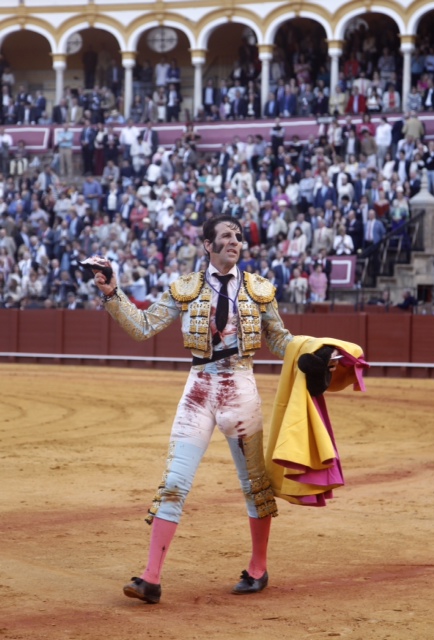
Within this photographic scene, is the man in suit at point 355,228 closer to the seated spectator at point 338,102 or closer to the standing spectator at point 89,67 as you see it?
the seated spectator at point 338,102

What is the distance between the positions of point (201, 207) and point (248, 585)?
1650 cm

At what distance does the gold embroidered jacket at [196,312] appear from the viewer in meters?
5.39

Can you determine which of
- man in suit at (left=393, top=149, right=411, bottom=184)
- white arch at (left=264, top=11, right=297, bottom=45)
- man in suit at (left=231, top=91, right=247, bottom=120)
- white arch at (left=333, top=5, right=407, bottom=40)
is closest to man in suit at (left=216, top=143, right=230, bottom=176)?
man in suit at (left=231, top=91, right=247, bottom=120)

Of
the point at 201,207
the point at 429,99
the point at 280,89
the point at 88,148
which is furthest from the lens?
the point at 280,89

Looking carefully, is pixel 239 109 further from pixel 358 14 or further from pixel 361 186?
pixel 361 186

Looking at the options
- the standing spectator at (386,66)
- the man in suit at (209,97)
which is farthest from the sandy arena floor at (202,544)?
the man in suit at (209,97)

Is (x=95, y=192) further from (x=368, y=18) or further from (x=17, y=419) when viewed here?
(x=17, y=419)

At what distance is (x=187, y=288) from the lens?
5.47 meters

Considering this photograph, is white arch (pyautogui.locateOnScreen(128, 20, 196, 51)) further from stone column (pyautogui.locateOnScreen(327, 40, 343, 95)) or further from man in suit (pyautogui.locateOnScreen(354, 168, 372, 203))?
man in suit (pyautogui.locateOnScreen(354, 168, 372, 203))

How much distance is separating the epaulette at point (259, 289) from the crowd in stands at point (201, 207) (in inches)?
532

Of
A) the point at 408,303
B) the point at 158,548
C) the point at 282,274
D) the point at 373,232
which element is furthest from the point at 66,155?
the point at 158,548

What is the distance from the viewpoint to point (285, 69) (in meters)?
27.8

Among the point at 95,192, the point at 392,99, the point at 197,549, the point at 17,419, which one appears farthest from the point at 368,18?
the point at 197,549

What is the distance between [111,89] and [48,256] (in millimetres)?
9367
